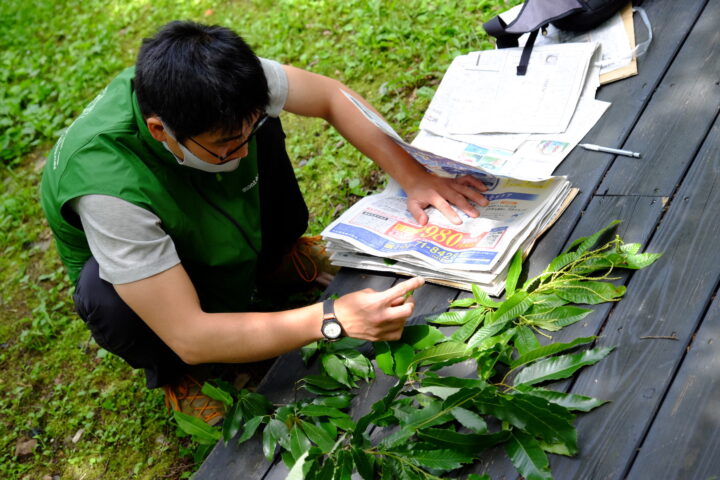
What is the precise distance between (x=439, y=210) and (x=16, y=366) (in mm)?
2193

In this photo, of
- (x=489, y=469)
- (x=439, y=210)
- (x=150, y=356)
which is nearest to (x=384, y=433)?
(x=489, y=469)

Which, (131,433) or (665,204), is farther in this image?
(131,433)

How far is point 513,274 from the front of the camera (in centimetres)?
191

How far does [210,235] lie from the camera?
83.0 inches

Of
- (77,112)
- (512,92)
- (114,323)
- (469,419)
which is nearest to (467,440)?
(469,419)

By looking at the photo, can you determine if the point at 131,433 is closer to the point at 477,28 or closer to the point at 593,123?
the point at 593,123

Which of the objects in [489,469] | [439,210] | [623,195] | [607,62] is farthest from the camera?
[607,62]

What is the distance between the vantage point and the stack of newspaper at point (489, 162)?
2.01m

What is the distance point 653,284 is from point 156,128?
1.30 metres

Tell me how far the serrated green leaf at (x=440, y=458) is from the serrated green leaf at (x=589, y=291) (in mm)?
511

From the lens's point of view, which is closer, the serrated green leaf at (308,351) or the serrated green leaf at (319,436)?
the serrated green leaf at (319,436)

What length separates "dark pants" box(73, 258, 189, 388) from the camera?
2066mm

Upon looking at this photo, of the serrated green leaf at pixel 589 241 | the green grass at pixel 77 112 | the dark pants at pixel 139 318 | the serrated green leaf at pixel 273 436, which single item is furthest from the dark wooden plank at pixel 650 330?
the green grass at pixel 77 112

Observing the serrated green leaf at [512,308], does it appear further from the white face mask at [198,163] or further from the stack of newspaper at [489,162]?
the white face mask at [198,163]
